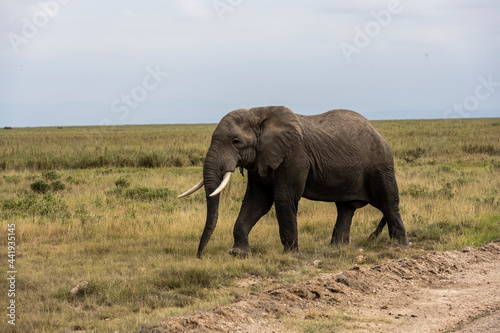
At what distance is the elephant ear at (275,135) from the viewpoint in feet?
30.0

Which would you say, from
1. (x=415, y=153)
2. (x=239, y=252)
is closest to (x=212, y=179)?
(x=239, y=252)

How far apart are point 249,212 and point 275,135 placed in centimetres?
131

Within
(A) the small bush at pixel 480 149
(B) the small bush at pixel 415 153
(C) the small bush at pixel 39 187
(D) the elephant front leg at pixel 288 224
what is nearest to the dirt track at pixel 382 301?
(D) the elephant front leg at pixel 288 224

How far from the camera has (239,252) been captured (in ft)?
30.5

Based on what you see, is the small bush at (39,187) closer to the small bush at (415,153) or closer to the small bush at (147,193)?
the small bush at (147,193)

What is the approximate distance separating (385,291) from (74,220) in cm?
675

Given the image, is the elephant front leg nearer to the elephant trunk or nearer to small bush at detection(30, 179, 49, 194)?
the elephant trunk

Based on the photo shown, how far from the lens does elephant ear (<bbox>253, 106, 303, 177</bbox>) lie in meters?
9.16

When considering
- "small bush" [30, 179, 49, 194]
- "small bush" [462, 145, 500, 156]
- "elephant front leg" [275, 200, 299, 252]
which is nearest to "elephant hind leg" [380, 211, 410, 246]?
"elephant front leg" [275, 200, 299, 252]

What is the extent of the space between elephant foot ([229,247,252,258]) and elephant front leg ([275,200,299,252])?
1.97 feet

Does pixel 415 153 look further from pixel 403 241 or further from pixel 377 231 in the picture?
pixel 403 241

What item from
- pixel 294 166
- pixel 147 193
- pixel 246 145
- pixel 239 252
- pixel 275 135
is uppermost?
pixel 275 135

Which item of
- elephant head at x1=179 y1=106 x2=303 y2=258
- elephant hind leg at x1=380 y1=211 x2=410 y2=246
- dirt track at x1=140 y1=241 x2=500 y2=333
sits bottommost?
dirt track at x1=140 y1=241 x2=500 y2=333

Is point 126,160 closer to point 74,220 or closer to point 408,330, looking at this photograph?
point 74,220
